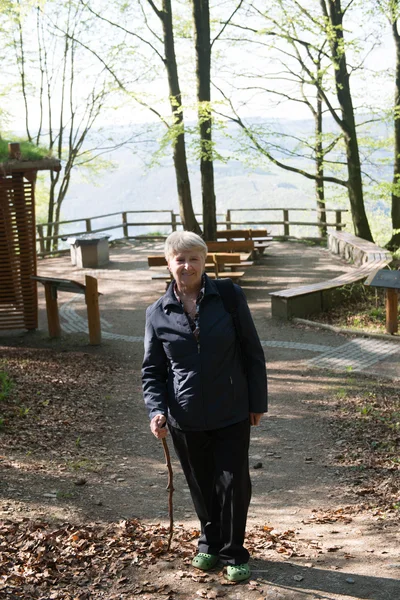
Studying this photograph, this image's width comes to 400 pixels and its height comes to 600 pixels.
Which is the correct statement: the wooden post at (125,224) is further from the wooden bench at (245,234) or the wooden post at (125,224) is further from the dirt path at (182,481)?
the dirt path at (182,481)

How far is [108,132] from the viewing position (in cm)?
3212

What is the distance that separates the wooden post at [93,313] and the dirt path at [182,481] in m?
0.17

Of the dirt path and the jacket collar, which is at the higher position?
the jacket collar

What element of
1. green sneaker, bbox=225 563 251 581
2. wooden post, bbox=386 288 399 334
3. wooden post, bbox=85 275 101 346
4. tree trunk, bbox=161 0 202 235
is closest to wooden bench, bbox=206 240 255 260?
tree trunk, bbox=161 0 202 235

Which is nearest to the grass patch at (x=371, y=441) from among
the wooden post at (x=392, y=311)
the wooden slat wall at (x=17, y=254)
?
the wooden post at (x=392, y=311)

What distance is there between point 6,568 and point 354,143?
16.3 m

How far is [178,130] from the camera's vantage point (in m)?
18.3

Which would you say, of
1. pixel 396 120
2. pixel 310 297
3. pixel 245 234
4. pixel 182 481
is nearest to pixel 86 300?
pixel 310 297

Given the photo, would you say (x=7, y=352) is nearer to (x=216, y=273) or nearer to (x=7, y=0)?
(x=216, y=273)

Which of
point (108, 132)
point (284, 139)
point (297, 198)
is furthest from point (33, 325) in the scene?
point (297, 198)

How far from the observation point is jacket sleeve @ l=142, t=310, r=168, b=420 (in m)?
3.65

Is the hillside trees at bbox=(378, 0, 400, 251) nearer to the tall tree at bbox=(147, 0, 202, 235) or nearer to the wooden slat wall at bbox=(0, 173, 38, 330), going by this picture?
the tall tree at bbox=(147, 0, 202, 235)

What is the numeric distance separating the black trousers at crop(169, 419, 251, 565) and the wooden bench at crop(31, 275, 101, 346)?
7.34 m

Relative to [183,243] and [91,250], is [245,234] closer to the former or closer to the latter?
[91,250]
